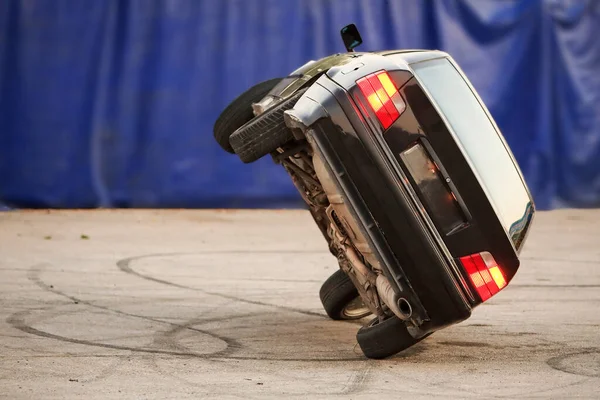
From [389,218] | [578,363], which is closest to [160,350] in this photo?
[389,218]

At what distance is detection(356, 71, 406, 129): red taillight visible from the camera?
16.6ft

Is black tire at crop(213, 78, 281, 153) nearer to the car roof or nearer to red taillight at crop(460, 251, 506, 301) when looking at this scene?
the car roof

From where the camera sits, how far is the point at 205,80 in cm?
1363

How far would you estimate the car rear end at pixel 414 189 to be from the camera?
4988 millimetres

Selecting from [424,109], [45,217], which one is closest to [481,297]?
[424,109]

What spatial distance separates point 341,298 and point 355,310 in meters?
0.24

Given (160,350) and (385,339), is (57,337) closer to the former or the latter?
(160,350)

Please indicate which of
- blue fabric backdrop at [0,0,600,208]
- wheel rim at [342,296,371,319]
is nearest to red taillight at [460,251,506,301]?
wheel rim at [342,296,371,319]

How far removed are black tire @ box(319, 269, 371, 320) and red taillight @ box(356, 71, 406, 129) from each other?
1.62 m

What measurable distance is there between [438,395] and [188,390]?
1061 mm

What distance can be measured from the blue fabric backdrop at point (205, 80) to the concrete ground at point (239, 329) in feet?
8.65

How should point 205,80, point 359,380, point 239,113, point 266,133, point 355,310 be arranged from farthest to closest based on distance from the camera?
point 205,80 → point 355,310 → point 239,113 → point 266,133 → point 359,380

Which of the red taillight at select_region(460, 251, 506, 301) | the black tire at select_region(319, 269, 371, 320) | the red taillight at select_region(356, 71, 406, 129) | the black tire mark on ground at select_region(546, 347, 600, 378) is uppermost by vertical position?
the red taillight at select_region(356, 71, 406, 129)

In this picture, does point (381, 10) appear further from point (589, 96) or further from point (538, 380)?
point (538, 380)
